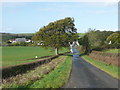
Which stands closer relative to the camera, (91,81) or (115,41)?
(91,81)

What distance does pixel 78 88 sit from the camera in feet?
43.8

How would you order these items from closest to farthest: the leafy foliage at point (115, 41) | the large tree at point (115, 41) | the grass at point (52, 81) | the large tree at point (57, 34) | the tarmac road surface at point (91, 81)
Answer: the grass at point (52, 81), the tarmac road surface at point (91, 81), the large tree at point (57, 34), the large tree at point (115, 41), the leafy foliage at point (115, 41)

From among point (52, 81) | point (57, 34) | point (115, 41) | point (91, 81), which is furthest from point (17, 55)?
point (115, 41)

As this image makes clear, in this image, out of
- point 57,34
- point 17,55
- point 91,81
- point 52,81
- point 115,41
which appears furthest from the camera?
point 115,41

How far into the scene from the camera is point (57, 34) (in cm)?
5556

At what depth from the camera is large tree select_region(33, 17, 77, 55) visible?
181 feet

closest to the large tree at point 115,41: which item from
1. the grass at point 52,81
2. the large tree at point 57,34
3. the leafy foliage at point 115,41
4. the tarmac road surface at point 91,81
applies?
the leafy foliage at point 115,41

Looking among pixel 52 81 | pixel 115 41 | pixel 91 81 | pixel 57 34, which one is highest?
pixel 57 34

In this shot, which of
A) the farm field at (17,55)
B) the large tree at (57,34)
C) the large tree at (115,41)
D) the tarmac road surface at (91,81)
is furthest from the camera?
the large tree at (115,41)

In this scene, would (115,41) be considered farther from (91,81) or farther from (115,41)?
(91,81)

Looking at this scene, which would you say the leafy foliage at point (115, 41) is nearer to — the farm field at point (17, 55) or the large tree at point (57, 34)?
the large tree at point (57, 34)

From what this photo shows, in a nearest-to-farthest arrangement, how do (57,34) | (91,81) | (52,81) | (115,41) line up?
(52,81) → (91,81) → (57,34) → (115,41)

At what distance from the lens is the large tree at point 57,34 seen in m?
55.3

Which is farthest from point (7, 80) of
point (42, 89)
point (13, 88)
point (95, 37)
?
point (95, 37)
